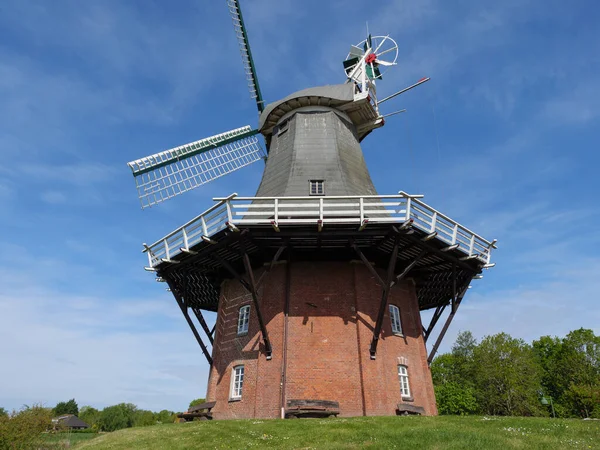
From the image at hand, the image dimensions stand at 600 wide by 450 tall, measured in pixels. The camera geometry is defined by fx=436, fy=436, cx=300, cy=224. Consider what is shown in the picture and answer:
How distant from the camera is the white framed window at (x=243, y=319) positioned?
53.3 feet

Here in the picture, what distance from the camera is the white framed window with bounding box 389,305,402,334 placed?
1610cm

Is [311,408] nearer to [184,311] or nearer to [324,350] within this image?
[324,350]

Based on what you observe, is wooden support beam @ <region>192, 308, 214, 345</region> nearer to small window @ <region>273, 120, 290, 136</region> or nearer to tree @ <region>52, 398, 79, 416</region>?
small window @ <region>273, 120, 290, 136</region>

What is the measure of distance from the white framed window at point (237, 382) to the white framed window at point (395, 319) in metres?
5.74

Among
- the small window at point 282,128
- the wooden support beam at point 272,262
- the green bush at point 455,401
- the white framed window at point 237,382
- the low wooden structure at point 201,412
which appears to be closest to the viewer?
the wooden support beam at point 272,262

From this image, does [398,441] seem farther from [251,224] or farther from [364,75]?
[364,75]

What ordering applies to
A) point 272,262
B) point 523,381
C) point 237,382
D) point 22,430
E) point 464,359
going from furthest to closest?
point 464,359 → point 523,381 → point 22,430 → point 237,382 → point 272,262

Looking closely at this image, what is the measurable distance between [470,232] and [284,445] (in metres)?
9.60

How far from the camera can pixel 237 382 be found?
50.7 ft

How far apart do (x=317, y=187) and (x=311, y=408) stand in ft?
26.0

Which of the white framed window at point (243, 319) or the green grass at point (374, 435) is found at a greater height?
the white framed window at point (243, 319)

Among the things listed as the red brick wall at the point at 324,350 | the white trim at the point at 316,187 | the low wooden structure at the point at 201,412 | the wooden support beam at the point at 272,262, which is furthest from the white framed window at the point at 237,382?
the white trim at the point at 316,187

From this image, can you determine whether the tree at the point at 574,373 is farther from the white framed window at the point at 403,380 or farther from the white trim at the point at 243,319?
the white trim at the point at 243,319

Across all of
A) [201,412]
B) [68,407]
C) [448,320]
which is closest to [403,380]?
[448,320]
